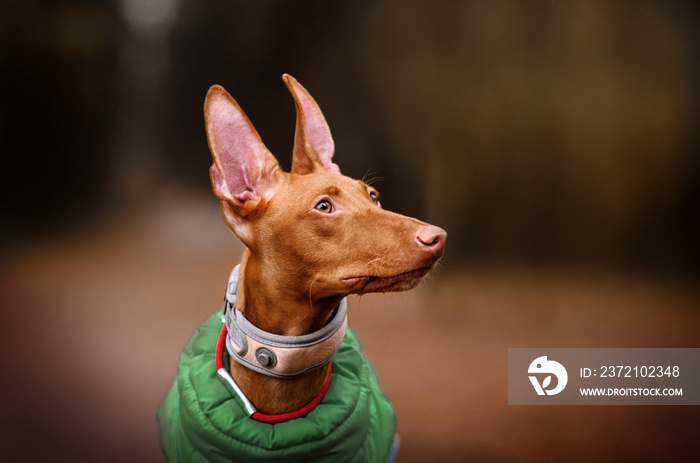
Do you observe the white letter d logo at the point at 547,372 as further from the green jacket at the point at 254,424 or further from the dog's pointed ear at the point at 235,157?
the dog's pointed ear at the point at 235,157

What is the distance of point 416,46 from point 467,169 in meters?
0.47

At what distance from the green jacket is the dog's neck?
40mm

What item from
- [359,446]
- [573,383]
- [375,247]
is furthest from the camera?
[573,383]

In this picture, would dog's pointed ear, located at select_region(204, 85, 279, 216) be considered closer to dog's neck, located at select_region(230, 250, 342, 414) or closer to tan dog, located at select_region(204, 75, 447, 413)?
tan dog, located at select_region(204, 75, 447, 413)

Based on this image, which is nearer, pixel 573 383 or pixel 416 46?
pixel 573 383

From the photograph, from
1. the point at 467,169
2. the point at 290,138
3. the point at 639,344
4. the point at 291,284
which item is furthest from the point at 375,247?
the point at 639,344

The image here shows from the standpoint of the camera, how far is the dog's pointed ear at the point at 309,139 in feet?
4.07

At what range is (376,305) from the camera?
2.17 m

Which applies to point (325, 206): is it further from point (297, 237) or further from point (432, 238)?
point (432, 238)

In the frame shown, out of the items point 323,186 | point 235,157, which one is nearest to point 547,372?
point 323,186

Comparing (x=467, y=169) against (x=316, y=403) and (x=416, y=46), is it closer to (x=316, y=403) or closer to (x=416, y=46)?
(x=416, y=46)

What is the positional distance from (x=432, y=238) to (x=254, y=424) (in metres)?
0.51

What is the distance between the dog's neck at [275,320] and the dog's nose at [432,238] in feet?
0.67

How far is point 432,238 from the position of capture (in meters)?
0.96
